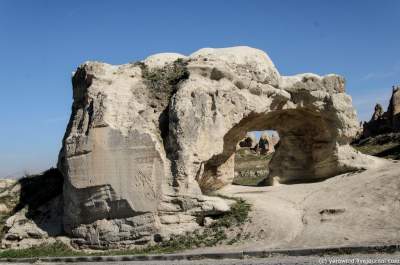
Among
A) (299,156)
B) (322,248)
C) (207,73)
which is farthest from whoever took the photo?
(299,156)

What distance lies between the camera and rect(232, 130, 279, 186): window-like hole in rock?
109 feet

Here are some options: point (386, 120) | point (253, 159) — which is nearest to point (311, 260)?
point (253, 159)

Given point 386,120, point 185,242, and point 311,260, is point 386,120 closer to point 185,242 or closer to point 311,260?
point 185,242

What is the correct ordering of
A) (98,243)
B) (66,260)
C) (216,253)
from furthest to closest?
(98,243) → (66,260) → (216,253)

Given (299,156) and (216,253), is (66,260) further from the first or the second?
(299,156)

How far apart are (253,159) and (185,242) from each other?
30.7 meters

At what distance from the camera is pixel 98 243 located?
13.8 m

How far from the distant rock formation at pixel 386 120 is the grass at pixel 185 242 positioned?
125 ft

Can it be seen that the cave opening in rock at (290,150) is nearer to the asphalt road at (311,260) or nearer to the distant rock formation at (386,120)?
the asphalt road at (311,260)

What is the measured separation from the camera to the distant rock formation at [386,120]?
4978 cm

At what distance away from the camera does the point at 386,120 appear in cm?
5278

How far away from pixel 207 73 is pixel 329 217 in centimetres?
→ 542

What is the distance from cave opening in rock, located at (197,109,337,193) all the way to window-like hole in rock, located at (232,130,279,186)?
9.21m

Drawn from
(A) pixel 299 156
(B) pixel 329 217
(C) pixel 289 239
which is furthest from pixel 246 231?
(A) pixel 299 156
